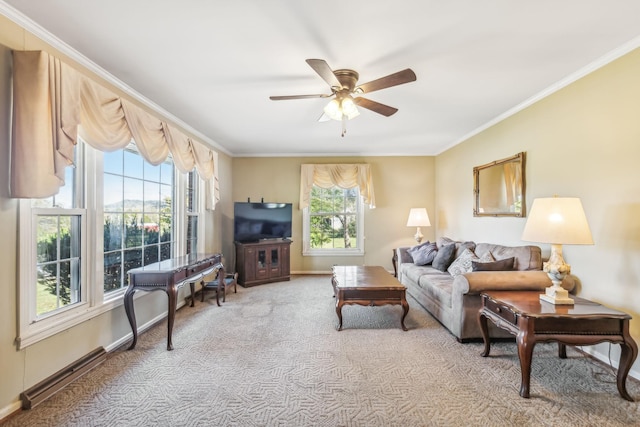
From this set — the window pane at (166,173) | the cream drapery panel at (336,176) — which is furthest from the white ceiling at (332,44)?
the cream drapery panel at (336,176)

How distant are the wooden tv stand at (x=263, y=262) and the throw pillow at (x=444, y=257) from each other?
2.63 meters

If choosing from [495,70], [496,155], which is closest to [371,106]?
[495,70]

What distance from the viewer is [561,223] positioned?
210 centimetres

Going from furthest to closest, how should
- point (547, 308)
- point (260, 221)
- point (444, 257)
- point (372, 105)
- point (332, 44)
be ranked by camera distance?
point (260, 221), point (444, 257), point (372, 105), point (332, 44), point (547, 308)

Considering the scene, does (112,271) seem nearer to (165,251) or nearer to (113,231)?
(113,231)

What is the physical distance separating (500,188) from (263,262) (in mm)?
3894

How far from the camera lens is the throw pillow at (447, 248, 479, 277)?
3.56 metres

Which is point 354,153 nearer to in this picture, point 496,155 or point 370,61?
point 496,155

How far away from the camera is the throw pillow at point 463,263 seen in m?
3.56

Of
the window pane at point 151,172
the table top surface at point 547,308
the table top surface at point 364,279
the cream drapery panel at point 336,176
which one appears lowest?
the table top surface at point 364,279

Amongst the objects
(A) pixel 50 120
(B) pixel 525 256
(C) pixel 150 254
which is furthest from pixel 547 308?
(C) pixel 150 254

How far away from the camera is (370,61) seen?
236 cm

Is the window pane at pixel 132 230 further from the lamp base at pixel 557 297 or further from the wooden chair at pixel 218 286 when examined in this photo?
the lamp base at pixel 557 297

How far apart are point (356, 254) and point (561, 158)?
12.4ft
